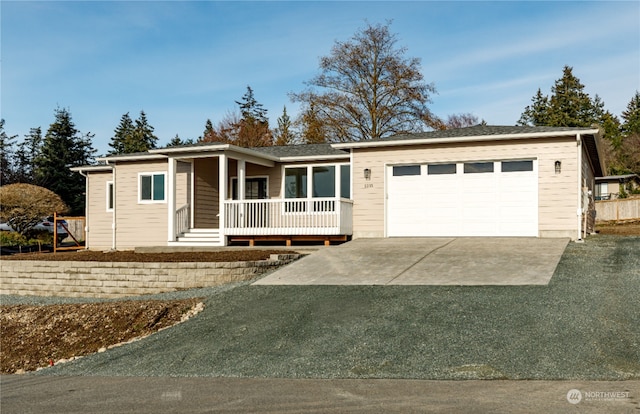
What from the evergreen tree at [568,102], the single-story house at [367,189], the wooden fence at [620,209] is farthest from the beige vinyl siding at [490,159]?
the evergreen tree at [568,102]

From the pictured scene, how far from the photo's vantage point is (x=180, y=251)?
17.7m

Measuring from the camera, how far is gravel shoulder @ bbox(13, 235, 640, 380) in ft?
22.4

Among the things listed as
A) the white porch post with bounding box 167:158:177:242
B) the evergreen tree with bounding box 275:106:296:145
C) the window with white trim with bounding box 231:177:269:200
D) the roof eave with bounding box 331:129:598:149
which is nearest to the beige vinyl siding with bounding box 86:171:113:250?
the white porch post with bounding box 167:158:177:242

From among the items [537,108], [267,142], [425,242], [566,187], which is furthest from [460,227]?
[537,108]

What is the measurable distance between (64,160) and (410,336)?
44.0 meters

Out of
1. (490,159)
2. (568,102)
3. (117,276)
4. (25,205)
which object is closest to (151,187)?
(117,276)

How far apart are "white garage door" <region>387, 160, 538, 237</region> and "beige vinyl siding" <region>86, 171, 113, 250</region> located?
10.6m

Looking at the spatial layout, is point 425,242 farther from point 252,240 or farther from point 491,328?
point 491,328

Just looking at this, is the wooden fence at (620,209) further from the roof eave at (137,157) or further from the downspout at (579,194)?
the roof eave at (137,157)

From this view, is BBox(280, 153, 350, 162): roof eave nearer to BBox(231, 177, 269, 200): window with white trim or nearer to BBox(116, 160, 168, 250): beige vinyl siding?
BBox(231, 177, 269, 200): window with white trim

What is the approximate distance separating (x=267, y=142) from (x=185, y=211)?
26.2 meters

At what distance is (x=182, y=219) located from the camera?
19672mm

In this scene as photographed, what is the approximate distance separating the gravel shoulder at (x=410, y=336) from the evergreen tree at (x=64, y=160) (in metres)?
38.1

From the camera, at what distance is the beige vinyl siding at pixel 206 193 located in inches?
801
